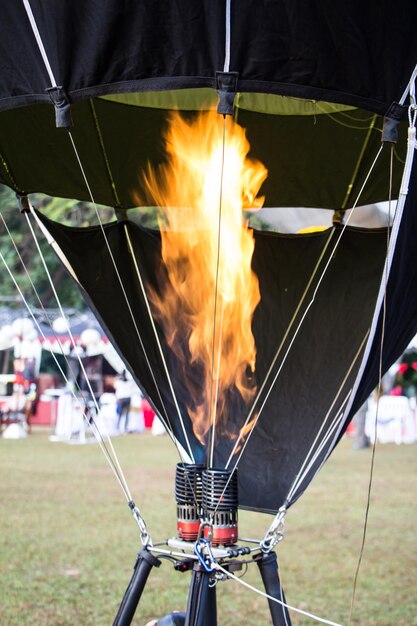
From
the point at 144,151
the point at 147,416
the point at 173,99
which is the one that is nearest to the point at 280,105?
the point at 173,99

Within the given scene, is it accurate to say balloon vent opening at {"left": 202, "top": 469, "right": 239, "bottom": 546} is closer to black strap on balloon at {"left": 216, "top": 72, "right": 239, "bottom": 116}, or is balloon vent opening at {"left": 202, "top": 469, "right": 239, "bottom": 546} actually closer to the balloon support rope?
the balloon support rope

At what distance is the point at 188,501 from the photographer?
11.7 ft

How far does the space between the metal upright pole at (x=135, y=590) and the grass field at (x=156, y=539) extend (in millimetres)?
2045

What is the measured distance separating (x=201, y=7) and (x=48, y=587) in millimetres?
4452

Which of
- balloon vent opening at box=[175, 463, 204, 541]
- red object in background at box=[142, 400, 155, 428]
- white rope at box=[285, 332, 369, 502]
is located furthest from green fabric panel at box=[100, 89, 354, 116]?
red object in background at box=[142, 400, 155, 428]

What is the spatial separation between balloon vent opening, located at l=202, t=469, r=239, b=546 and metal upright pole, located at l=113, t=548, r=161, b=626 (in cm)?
24

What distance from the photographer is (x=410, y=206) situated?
3.11 meters

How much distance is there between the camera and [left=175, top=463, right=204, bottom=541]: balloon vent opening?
3.54 metres

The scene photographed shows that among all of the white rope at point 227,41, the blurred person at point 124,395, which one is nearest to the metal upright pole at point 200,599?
the white rope at point 227,41

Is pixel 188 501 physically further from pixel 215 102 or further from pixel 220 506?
pixel 215 102

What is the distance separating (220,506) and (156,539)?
450 centimetres

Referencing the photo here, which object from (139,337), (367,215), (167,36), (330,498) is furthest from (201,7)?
(330,498)

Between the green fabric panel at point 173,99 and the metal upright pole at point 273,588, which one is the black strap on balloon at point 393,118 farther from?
the metal upright pole at point 273,588

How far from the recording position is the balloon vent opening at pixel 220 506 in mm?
3457
